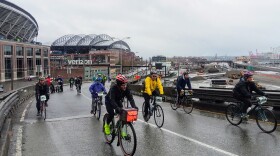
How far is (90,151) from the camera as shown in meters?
7.82

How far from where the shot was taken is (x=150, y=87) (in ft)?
38.7

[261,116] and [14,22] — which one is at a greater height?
[14,22]

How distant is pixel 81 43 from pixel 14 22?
94544 millimetres

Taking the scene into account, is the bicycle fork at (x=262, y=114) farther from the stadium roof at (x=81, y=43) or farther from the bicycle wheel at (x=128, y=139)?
the stadium roof at (x=81, y=43)

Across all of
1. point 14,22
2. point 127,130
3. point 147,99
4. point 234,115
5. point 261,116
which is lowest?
point 234,115

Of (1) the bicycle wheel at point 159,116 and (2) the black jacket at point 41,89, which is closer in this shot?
(1) the bicycle wheel at point 159,116

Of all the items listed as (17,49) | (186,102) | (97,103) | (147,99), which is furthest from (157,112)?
(17,49)

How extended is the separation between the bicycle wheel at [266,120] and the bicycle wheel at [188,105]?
4.51 metres

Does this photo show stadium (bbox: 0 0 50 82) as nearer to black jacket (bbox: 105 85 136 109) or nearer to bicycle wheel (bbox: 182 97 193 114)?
bicycle wheel (bbox: 182 97 193 114)

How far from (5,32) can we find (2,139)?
281ft

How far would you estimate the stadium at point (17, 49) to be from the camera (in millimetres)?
67000

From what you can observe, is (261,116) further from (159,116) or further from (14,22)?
(14,22)

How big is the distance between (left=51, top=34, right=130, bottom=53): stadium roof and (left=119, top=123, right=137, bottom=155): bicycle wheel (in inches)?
6535

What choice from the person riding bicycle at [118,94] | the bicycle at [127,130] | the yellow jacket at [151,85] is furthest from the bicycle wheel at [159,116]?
the bicycle at [127,130]
